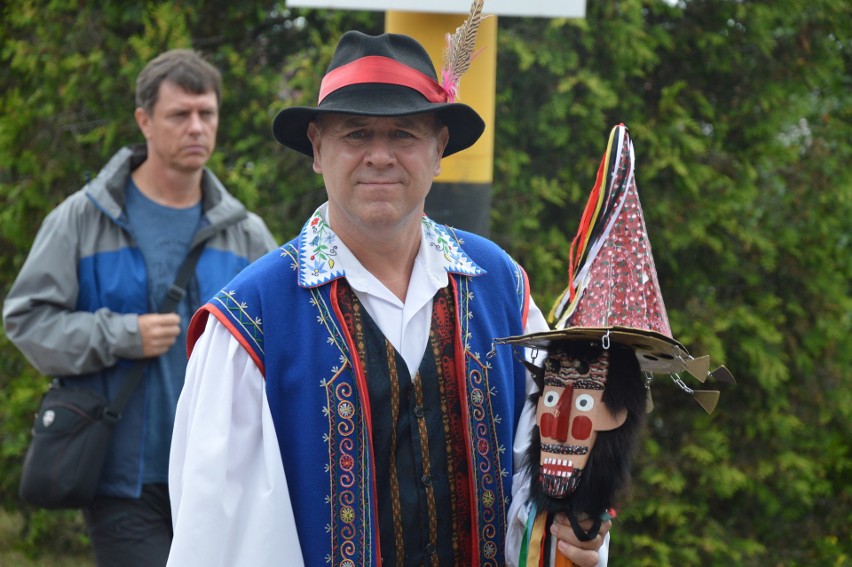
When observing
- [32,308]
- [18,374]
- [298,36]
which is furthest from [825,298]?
[18,374]

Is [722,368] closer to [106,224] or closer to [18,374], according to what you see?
[106,224]

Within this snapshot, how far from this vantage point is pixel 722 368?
251 cm

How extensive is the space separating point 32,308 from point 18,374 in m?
2.19

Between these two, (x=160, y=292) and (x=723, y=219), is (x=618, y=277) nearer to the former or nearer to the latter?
(x=160, y=292)

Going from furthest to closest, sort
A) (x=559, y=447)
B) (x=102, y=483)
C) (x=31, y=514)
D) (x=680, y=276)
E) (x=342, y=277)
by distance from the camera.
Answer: (x=31, y=514), (x=680, y=276), (x=102, y=483), (x=342, y=277), (x=559, y=447)

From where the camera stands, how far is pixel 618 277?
8.07 ft

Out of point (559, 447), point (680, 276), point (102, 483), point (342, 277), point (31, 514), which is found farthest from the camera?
point (31, 514)

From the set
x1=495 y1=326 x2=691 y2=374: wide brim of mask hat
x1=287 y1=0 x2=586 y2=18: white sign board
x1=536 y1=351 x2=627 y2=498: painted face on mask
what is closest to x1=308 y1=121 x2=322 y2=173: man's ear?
x1=495 y1=326 x2=691 y2=374: wide brim of mask hat

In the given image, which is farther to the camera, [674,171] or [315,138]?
[674,171]

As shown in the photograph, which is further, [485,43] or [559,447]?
[485,43]

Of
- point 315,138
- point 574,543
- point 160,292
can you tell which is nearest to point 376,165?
point 315,138

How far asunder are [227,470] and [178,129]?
1.94 m

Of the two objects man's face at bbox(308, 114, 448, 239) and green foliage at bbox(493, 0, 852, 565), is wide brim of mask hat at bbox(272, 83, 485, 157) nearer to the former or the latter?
man's face at bbox(308, 114, 448, 239)

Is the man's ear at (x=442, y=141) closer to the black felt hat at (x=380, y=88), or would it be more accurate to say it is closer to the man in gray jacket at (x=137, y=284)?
the black felt hat at (x=380, y=88)
